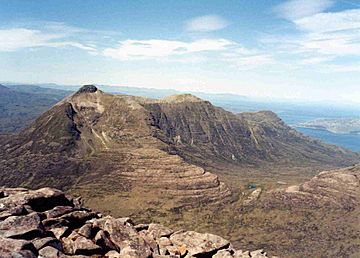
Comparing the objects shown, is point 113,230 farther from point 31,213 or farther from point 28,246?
point 28,246

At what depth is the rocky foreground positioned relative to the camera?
45531 mm

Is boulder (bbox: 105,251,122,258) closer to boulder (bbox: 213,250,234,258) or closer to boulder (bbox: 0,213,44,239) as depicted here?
boulder (bbox: 0,213,44,239)

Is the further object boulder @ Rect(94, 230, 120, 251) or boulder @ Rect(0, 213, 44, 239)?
boulder @ Rect(94, 230, 120, 251)

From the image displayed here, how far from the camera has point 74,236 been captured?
52.7 meters

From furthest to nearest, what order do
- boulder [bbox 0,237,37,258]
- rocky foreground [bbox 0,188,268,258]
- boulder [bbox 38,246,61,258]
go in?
rocky foreground [bbox 0,188,268,258] < boulder [bbox 38,246,61,258] < boulder [bbox 0,237,37,258]

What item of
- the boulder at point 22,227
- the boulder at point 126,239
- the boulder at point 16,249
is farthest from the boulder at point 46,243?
the boulder at point 126,239

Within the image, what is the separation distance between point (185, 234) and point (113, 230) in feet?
48.6

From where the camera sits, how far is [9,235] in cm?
4528

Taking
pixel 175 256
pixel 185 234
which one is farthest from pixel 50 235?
pixel 185 234

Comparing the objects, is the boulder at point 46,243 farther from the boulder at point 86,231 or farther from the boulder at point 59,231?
the boulder at point 86,231

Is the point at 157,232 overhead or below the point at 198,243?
overhead

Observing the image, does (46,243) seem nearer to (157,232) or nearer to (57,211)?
(57,211)

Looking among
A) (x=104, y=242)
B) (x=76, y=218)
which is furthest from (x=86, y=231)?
(x=76, y=218)

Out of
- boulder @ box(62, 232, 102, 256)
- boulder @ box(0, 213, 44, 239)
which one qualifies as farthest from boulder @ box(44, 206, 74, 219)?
boulder @ box(62, 232, 102, 256)
